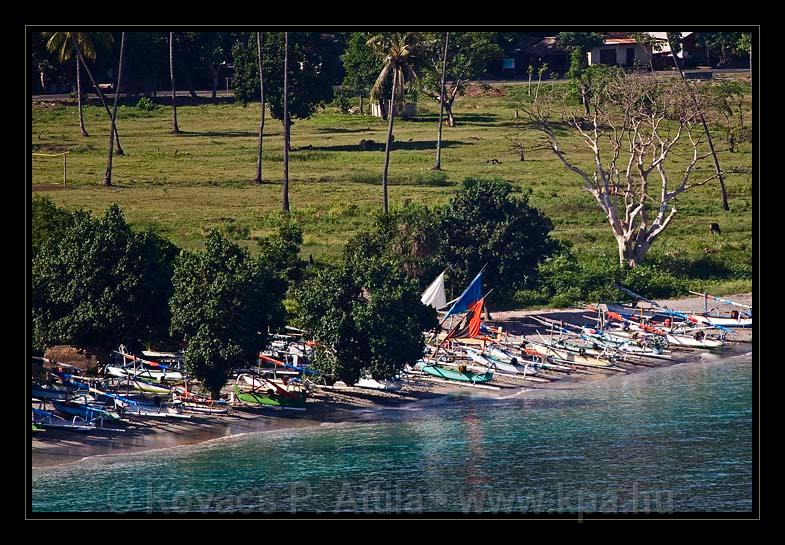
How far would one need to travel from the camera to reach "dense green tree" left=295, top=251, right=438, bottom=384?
66.6 m

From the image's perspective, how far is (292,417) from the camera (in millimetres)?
65562

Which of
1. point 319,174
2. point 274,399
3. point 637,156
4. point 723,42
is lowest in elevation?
point 274,399

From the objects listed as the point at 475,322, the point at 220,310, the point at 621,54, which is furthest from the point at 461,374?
the point at 621,54

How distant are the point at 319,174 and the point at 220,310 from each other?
51170 millimetres

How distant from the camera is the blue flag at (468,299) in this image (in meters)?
73.9

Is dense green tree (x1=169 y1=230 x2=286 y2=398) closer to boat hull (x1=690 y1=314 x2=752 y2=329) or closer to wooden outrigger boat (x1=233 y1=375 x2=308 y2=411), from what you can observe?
wooden outrigger boat (x1=233 y1=375 x2=308 y2=411)

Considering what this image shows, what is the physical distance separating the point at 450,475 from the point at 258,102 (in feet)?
282

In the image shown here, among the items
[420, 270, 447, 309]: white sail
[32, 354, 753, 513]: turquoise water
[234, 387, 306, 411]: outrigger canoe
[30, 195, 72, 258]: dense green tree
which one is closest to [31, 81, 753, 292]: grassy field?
[420, 270, 447, 309]: white sail

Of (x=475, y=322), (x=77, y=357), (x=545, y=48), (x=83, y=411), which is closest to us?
(x=83, y=411)

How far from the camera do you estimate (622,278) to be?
8481cm

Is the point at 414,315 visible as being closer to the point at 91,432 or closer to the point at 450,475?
the point at 450,475

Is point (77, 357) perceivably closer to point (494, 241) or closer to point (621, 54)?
point (494, 241)

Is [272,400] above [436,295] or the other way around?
the other way around
